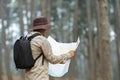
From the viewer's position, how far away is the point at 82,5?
26891 millimetres

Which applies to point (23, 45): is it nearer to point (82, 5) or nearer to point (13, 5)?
point (82, 5)

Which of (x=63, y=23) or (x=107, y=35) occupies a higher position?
(x=107, y=35)

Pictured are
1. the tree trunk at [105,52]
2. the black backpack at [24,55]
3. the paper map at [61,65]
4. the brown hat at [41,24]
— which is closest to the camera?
the black backpack at [24,55]

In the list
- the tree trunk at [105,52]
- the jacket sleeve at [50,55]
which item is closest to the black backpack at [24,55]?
the jacket sleeve at [50,55]

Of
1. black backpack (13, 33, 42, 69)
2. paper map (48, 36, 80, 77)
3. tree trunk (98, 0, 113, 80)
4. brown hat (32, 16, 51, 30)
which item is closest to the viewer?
black backpack (13, 33, 42, 69)

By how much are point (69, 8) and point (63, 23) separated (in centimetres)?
258

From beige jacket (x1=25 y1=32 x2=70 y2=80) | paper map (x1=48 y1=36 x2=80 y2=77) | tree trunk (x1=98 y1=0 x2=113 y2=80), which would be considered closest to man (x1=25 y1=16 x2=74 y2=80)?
beige jacket (x1=25 y1=32 x2=70 y2=80)

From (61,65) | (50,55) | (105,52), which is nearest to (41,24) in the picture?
(50,55)

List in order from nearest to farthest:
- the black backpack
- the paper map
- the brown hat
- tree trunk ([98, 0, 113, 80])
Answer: the black backpack, the brown hat, the paper map, tree trunk ([98, 0, 113, 80])

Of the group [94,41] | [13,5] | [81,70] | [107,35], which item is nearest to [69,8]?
[13,5]

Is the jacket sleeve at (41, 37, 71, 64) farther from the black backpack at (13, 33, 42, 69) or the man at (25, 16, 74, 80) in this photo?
the black backpack at (13, 33, 42, 69)

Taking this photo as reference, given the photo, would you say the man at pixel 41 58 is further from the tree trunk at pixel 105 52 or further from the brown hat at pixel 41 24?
the tree trunk at pixel 105 52

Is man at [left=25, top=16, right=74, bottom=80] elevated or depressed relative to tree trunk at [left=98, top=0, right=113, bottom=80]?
elevated

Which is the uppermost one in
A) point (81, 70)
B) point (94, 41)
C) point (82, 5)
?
point (82, 5)
